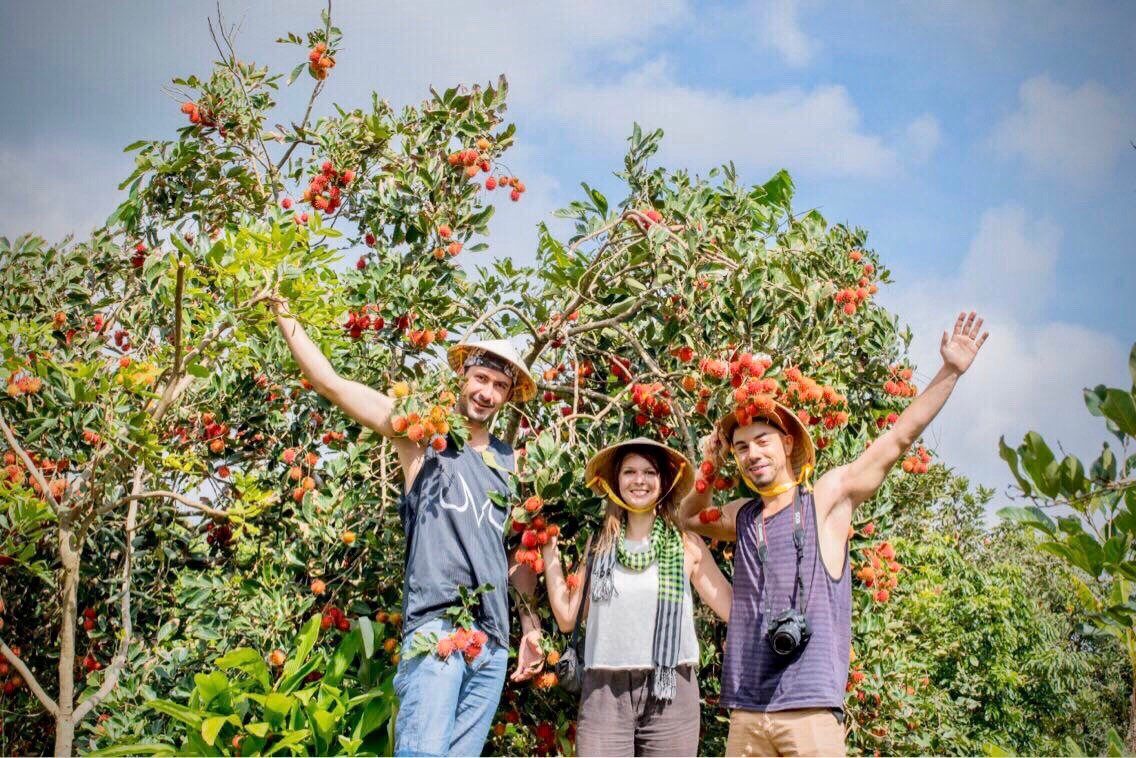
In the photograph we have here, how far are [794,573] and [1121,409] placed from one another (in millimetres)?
1343

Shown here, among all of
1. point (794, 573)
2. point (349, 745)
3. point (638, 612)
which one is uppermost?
point (794, 573)

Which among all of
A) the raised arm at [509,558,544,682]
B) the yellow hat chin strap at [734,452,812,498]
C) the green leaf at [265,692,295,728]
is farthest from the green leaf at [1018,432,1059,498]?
the green leaf at [265,692,295,728]

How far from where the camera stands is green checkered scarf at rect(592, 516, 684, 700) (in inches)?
104

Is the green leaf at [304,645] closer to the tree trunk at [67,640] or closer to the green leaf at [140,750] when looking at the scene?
the green leaf at [140,750]

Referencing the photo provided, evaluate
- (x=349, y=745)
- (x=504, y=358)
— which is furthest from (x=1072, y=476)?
(x=349, y=745)

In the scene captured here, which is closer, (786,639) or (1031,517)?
(1031,517)

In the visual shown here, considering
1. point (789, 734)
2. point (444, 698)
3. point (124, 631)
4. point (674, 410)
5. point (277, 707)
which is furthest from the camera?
point (124, 631)

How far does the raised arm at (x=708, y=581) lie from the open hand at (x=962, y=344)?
0.97 metres

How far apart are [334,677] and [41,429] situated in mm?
1420

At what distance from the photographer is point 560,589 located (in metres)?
2.87

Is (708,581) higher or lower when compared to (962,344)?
lower

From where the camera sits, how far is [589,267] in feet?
11.2

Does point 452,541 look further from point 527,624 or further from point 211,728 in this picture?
point 211,728

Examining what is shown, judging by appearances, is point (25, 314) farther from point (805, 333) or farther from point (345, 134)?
point (805, 333)
